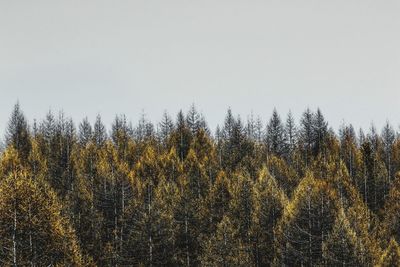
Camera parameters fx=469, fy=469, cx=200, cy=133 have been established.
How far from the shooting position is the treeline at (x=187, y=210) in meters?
24.4

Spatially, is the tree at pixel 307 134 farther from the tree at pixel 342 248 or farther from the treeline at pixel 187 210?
the tree at pixel 342 248

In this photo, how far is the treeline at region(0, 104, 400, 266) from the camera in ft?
80.2

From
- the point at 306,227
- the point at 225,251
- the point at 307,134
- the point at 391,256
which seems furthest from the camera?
the point at 307,134

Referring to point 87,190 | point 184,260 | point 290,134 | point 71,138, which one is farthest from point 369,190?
point 71,138

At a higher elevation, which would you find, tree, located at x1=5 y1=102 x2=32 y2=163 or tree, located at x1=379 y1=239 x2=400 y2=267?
tree, located at x1=5 y1=102 x2=32 y2=163

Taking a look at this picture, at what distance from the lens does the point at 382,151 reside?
9125cm

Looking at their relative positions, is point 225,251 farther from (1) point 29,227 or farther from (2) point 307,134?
(2) point 307,134

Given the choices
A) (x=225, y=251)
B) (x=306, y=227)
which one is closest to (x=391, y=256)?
(x=306, y=227)

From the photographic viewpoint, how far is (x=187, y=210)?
4397 cm

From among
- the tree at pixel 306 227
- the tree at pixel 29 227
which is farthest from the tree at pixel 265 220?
the tree at pixel 29 227

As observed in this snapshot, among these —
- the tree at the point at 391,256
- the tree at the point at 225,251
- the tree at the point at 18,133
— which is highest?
the tree at the point at 18,133

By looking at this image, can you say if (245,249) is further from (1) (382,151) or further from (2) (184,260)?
(1) (382,151)

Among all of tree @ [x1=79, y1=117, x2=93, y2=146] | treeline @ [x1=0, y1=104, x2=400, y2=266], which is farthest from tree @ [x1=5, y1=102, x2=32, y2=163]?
tree @ [x1=79, y1=117, x2=93, y2=146]

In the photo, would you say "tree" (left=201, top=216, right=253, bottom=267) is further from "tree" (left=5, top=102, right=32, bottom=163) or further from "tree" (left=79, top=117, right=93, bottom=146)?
"tree" (left=79, top=117, right=93, bottom=146)
